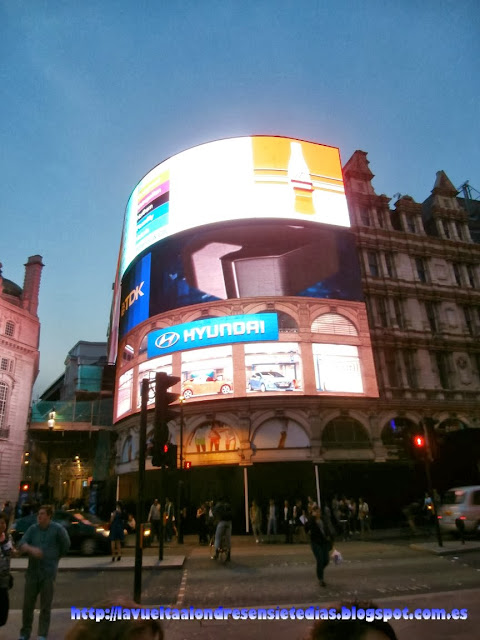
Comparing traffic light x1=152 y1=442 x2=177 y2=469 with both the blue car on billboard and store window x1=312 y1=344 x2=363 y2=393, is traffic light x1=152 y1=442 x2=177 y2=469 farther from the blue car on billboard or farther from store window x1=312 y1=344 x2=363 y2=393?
store window x1=312 y1=344 x2=363 y2=393

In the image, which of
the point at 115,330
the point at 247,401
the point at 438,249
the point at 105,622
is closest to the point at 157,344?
the point at 247,401

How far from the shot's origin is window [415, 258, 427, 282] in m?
35.3

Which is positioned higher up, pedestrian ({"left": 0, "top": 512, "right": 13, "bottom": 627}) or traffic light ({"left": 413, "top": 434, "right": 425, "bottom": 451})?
traffic light ({"left": 413, "top": 434, "right": 425, "bottom": 451})

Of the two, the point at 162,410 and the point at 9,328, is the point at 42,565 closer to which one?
the point at 162,410

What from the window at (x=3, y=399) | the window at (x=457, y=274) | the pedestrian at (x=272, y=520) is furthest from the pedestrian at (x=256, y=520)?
the window at (x=457, y=274)

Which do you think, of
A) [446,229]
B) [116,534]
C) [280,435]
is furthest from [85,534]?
[446,229]

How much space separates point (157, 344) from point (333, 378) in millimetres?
12352

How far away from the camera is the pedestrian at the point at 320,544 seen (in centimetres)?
1007

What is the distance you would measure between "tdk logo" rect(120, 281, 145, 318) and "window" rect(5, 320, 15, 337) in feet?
35.1

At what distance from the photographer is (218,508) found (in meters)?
15.5

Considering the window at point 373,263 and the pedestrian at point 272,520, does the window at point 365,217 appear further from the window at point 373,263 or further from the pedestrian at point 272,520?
the pedestrian at point 272,520

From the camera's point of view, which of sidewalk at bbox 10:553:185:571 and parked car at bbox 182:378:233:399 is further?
parked car at bbox 182:378:233:399

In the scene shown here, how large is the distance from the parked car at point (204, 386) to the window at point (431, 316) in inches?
674

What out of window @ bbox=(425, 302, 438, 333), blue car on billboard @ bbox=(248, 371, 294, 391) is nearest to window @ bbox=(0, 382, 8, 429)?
blue car on billboard @ bbox=(248, 371, 294, 391)
